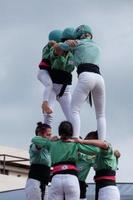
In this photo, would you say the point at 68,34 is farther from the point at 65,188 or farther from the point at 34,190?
the point at 65,188

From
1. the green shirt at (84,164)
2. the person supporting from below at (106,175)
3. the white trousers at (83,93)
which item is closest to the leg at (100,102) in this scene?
the white trousers at (83,93)

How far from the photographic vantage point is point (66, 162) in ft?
37.2

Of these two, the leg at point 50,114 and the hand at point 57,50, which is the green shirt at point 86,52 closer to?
the hand at point 57,50

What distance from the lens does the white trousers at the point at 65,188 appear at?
11.2 m

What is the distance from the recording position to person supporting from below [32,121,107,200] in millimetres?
11234

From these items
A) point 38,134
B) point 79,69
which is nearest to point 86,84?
point 79,69

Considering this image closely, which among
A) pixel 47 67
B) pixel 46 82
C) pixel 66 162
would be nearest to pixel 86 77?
pixel 46 82

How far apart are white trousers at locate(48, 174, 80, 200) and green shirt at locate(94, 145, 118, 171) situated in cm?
58

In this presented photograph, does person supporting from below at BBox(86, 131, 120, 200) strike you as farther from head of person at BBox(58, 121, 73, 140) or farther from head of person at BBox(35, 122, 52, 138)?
head of person at BBox(35, 122, 52, 138)

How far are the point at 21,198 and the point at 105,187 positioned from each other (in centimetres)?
373

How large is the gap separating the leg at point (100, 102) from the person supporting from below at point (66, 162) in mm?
1182

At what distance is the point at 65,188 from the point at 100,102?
1986mm

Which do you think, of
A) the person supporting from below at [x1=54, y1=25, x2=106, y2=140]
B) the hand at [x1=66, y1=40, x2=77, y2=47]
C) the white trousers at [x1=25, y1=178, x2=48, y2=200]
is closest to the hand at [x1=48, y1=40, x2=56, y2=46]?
the person supporting from below at [x1=54, y1=25, x2=106, y2=140]

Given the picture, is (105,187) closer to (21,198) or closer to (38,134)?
(38,134)
